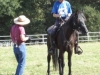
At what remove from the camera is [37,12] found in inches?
1431

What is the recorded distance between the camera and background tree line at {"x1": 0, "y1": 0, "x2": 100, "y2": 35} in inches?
1332

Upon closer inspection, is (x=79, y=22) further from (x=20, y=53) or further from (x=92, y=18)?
(x=92, y=18)

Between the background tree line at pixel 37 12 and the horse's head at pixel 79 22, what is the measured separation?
25.4 meters

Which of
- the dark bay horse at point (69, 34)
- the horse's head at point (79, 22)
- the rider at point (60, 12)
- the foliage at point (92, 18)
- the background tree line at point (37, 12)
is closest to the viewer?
the horse's head at point (79, 22)

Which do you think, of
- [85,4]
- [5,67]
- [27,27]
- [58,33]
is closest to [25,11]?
[27,27]

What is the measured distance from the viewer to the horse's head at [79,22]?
8234 millimetres

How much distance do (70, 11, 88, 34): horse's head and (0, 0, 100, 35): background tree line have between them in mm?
25426

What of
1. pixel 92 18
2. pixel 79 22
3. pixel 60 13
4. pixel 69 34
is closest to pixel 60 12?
pixel 60 13

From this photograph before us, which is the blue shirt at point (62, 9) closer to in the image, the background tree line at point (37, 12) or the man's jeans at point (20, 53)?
the man's jeans at point (20, 53)

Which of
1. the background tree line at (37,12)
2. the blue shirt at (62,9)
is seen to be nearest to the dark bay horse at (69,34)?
the blue shirt at (62,9)

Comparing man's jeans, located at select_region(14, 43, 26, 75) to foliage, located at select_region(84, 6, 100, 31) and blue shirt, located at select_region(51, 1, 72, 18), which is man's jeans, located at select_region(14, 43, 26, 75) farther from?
foliage, located at select_region(84, 6, 100, 31)

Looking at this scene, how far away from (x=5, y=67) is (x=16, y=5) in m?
22.8

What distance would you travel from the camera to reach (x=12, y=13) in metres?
33.6

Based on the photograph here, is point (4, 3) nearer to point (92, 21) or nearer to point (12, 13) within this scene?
point (12, 13)
